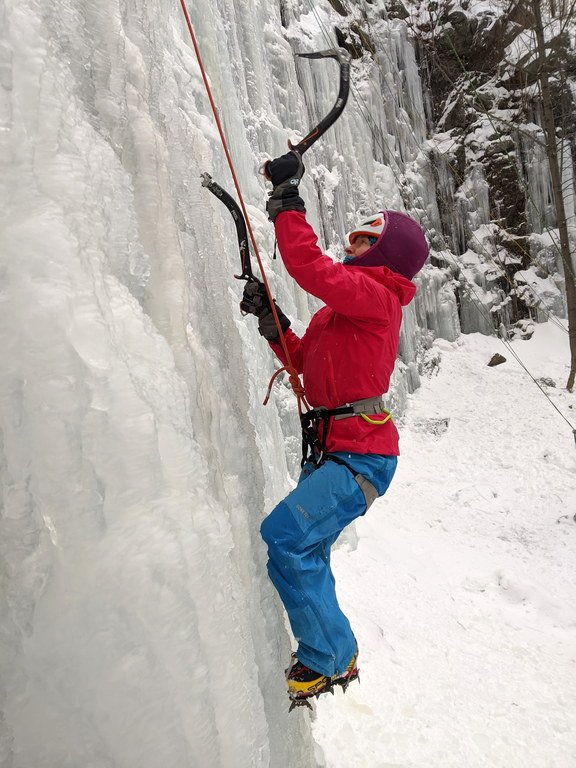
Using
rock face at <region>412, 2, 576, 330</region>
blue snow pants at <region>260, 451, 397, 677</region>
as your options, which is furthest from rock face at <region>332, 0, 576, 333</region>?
blue snow pants at <region>260, 451, 397, 677</region>

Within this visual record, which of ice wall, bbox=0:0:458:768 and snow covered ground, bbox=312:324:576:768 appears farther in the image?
snow covered ground, bbox=312:324:576:768

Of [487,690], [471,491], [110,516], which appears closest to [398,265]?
[110,516]

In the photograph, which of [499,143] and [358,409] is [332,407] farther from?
[499,143]

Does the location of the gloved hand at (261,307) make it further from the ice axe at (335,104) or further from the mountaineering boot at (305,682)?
the mountaineering boot at (305,682)

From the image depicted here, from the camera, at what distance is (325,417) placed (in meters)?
2.01

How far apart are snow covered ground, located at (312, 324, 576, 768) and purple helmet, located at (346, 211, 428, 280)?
230cm

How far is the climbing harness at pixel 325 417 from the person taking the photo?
1.96 metres

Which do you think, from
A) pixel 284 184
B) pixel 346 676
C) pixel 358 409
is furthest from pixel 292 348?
pixel 346 676

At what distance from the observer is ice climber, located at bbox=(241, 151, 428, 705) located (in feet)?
5.86

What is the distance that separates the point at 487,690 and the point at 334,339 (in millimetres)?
2655

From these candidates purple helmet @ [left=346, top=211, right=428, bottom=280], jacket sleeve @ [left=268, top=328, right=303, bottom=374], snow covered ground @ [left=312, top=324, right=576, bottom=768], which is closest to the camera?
purple helmet @ [left=346, top=211, right=428, bottom=280]

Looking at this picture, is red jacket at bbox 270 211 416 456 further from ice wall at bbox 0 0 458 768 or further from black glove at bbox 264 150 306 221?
ice wall at bbox 0 0 458 768

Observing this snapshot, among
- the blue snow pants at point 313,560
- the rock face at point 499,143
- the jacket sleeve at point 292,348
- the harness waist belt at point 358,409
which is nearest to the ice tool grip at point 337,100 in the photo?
the jacket sleeve at point 292,348

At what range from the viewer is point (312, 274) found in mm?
1793
